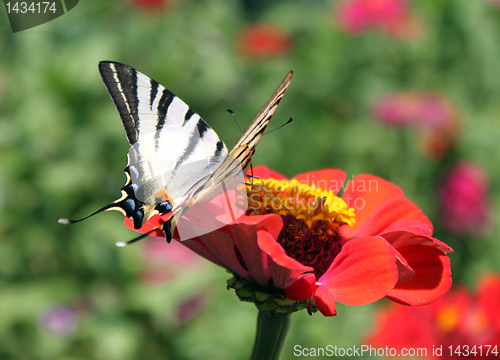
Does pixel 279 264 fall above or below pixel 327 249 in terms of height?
above

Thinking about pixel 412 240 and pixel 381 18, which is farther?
pixel 381 18

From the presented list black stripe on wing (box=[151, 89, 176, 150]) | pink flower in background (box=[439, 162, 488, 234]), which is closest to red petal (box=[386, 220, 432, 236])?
black stripe on wing (box=[151, 89, 176, 150])

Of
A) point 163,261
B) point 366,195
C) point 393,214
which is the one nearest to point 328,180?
point 366,195

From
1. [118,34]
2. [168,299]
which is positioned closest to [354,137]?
[168,299]

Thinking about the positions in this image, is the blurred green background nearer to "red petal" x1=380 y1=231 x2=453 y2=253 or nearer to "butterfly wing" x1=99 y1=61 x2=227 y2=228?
"butterfly wing" x1=99 y1=61 x2=227 y2=228

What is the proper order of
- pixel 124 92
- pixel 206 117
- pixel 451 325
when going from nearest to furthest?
pixel 124 92 → pixel 451 325 → pixel 206 117

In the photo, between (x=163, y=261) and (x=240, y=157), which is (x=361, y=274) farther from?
(x=163, y=261)

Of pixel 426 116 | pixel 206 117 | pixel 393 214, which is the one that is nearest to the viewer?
pixel 393 214
